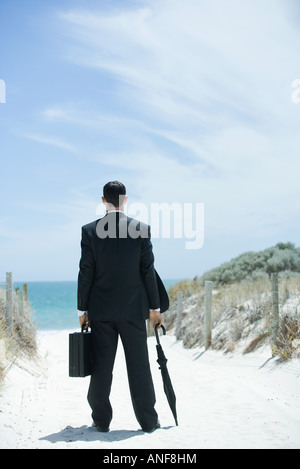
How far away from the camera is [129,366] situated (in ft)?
15.3

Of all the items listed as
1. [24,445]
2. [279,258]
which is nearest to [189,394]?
[24,445]

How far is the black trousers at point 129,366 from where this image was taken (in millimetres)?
4621

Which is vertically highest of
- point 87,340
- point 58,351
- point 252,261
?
point 252,261

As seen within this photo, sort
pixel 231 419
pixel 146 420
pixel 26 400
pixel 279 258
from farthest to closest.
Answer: pixel 279 258 < pixel 26 400 < pixel 231 419 < pixel 146 420

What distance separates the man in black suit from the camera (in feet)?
15.1

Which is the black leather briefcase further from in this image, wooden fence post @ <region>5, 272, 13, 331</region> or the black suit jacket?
wooden fence post @ <region>5, 272, 13, 331</region>

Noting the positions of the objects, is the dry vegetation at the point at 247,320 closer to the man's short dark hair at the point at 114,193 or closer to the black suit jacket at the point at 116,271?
the black suit jacket at the point at 116,271

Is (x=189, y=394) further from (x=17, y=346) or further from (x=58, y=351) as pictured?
(x=58, y=351)

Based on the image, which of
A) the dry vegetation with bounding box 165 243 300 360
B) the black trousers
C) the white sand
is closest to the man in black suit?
the black trousers

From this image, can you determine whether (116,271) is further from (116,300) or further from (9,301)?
(9,301)

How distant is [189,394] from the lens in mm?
7156

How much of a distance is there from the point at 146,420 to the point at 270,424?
4.36 ft

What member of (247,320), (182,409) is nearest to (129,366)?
(182,409)

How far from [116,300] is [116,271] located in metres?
0.27
